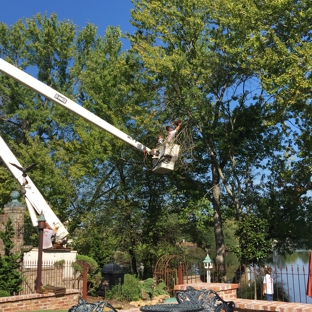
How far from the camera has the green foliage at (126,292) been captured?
1538cm

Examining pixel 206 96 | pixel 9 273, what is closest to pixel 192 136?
pixel 206 96

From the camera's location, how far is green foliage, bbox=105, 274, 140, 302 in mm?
15383

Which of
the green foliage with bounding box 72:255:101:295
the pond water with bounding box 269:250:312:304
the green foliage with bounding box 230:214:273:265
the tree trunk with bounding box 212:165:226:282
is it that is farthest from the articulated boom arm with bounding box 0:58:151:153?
the pond water with bounding box 269:250:312:304

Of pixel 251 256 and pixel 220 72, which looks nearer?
pixel 251 256

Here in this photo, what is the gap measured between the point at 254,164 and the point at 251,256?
6157 mm

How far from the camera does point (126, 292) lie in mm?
15469

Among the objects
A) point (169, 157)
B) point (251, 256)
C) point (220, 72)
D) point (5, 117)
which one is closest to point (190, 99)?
point (220, 72)

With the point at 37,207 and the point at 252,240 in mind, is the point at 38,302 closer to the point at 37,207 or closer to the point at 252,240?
the point at 37,207

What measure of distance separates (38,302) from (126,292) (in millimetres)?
3781

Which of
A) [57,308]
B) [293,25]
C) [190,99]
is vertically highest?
[293,25]

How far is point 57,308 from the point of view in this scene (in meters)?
13.1

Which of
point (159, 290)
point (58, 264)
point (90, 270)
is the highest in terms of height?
point (58, 264)

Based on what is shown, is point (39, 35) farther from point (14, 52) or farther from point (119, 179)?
point (119, 179)

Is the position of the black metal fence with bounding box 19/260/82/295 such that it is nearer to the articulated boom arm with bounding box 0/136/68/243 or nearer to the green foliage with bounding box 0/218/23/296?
the articulated boom arm with bounding box 0/136/68/243
